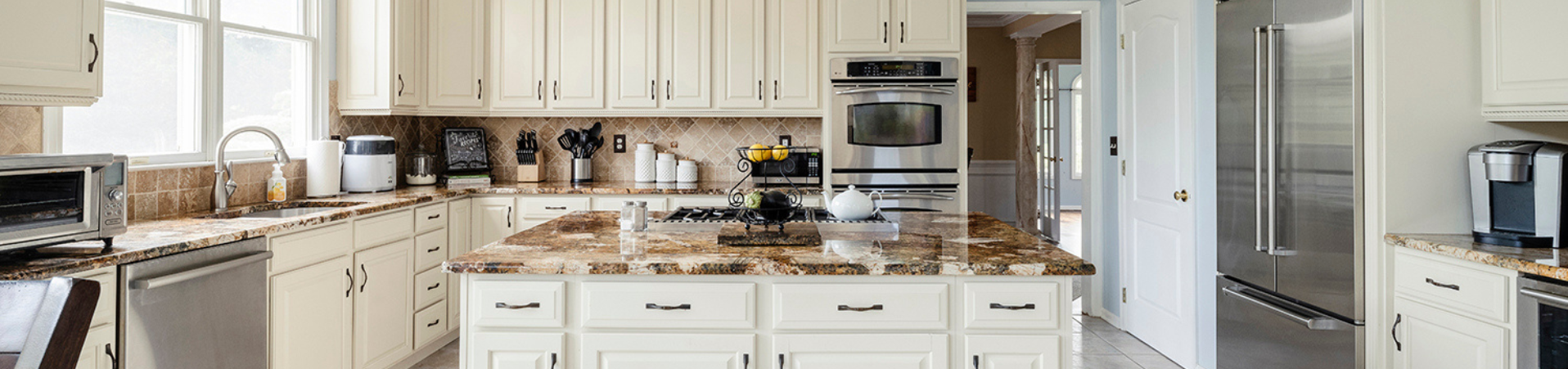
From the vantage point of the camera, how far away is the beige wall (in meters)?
8.26

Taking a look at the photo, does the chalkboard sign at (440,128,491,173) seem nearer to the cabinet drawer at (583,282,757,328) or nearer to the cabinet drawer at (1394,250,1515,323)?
the cabinet drawer at (583,282,757,328)

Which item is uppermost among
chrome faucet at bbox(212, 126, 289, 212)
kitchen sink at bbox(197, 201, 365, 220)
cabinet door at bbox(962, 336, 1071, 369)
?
chrome faucet at bbox(212, 126, 289, 212)

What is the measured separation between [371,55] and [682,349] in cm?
296

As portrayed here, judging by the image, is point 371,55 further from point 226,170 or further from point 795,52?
point 795,52

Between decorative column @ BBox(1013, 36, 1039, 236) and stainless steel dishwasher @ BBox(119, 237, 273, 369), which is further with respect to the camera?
decorative column @ BBox(1013, 36, 1039, 236)

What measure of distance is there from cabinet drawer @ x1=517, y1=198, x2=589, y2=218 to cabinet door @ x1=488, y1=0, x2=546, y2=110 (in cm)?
62

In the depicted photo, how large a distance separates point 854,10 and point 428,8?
228 centimetres

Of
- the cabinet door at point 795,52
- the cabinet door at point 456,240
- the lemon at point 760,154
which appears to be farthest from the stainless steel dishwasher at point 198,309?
the cabinet door at point 795,52

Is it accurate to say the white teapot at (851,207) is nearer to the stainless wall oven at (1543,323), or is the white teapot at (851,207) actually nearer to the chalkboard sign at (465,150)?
the stainless wall oven at (1543,323)

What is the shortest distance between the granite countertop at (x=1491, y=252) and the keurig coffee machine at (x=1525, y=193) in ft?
0.11

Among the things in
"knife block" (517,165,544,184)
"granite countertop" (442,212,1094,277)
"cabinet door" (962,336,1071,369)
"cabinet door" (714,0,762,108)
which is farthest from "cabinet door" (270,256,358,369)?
"cabinet door" (962,336,1071,369)

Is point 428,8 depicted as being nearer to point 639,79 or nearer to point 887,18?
point 639,79

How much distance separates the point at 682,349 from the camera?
1.88 m

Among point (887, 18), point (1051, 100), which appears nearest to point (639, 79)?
point (887, 18)
